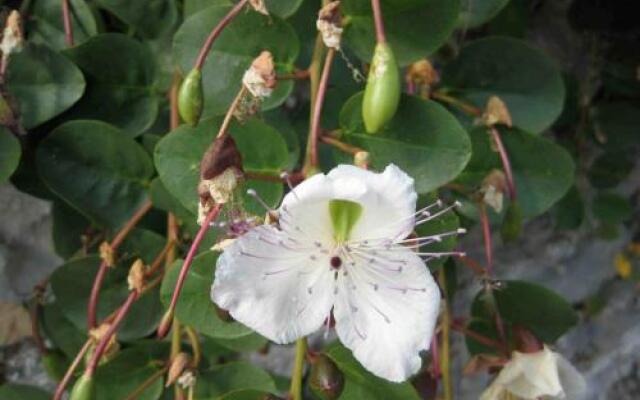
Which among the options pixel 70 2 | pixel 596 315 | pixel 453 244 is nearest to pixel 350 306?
pixel 453 244

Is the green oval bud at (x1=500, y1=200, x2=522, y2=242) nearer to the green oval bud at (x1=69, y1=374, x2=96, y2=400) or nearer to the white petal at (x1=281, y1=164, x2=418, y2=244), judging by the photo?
the white petal at (x1=281, y1=164, x2=418, y2=244)

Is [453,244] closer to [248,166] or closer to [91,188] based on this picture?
[248,166]

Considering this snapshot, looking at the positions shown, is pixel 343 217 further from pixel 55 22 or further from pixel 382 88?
pixel 55 22

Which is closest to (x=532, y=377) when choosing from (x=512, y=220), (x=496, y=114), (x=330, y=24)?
(x=512, y=220)

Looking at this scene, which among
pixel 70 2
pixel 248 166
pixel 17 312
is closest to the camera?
pixel 248 166

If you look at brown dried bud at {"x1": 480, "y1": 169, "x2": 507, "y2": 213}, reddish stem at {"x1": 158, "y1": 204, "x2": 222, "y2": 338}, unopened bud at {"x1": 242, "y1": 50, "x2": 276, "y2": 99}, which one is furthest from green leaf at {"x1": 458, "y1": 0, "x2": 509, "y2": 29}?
reddish stem at {"x1": 158, "y1": 204, "x2": 222, "y2": 338}

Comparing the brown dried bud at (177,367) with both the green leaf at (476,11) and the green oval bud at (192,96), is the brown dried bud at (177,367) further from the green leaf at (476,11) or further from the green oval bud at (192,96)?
the green leaf at (476,11)
